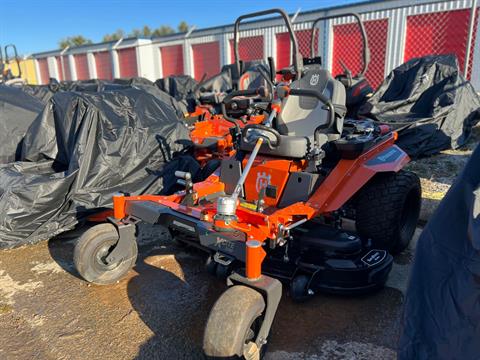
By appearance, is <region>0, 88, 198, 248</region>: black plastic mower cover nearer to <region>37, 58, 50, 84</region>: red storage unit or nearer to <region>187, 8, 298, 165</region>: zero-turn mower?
<region>187, 8, 298, 165</region>: zero-turn mower

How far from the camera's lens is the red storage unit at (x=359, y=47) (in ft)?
33.9

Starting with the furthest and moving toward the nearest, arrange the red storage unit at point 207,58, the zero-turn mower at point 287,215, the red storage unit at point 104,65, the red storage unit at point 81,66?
the red storage unit at point 81,66 → the red storage unit at point 104,65 → the red storage unit at point 207,58 → the zero-turn mower at point 287,215

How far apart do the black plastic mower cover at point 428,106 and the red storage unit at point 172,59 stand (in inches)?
411

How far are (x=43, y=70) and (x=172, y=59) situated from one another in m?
11.6

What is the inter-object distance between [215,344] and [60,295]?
5.54 ft

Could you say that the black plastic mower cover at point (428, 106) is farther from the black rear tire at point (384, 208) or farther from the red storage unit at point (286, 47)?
the red storage unit at point (286, 47)

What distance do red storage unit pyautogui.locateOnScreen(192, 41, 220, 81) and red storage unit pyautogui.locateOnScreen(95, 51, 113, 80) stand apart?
5.58 metres

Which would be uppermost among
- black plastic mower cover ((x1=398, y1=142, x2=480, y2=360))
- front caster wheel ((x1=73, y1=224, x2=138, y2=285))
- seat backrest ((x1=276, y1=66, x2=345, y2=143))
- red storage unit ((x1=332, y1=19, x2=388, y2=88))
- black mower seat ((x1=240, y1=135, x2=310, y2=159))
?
red storage unit ((x1=332, y1=19, x2=388, y2=88))

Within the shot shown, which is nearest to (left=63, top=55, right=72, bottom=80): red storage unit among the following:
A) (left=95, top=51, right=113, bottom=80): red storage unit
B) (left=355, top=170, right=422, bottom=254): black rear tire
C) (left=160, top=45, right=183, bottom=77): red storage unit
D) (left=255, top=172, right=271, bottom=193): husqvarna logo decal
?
(left=95, top=51, right=113, bottom=80): red storage unit

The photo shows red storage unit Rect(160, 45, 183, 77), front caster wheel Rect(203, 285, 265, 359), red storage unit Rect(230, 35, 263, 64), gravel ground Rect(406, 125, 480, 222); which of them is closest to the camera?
front caster wheel Rect(203, 285, 265, 359)

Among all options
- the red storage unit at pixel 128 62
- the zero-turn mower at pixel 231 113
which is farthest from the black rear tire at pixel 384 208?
the red storage unit at pixel 128 62

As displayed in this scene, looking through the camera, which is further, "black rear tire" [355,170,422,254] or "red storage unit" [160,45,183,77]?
"red storage unit" [160,45,183,77]

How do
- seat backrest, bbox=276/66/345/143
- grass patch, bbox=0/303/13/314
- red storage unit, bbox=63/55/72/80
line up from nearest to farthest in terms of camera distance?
grass patch, bbox=0/303/13/314
seat backrest, bbox=276/66/345/143
red storage unit, bbox=63/55/72/80

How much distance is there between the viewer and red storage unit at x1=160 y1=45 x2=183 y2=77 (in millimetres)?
15945
